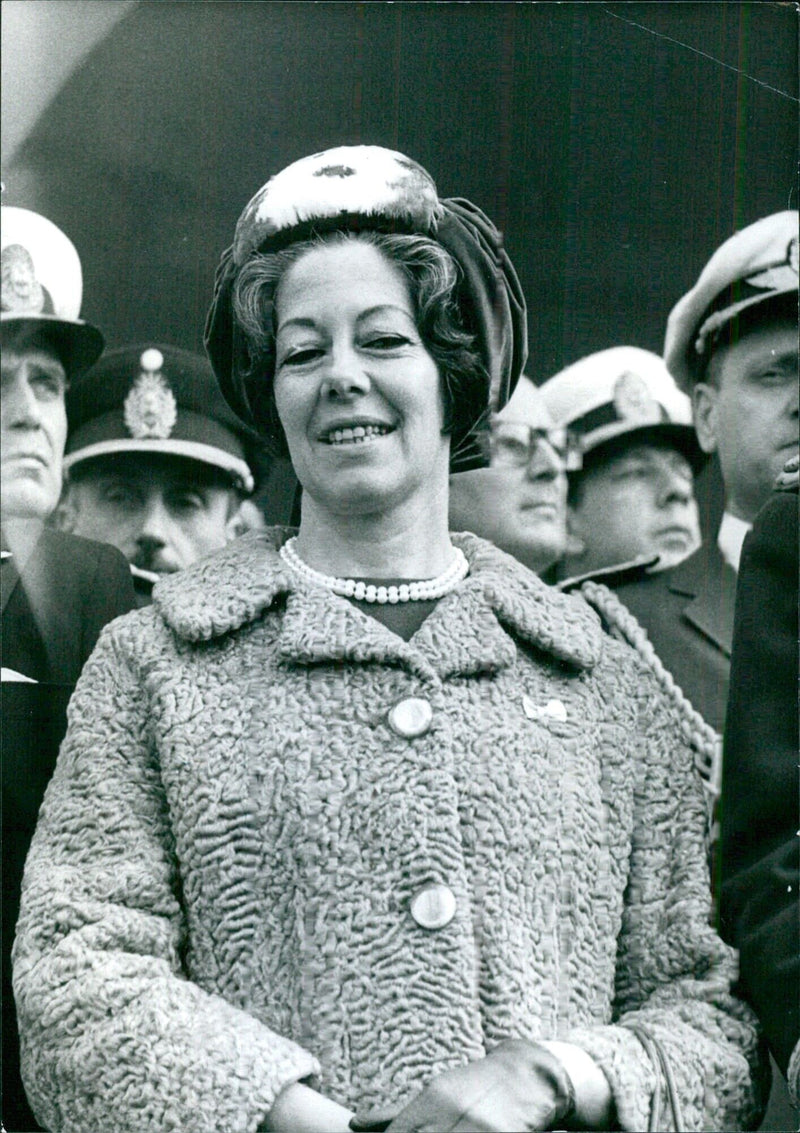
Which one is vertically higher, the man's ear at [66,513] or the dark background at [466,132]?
the dark background at [466,132]

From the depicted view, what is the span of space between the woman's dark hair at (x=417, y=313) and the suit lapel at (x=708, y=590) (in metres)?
0.66

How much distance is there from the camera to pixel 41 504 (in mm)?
3822

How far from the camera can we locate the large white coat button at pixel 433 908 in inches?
121

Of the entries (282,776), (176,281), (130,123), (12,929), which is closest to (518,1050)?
(282,776)

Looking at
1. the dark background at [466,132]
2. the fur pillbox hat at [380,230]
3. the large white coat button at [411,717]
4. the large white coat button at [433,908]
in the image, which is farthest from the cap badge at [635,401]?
the large white coat button at [433,908]

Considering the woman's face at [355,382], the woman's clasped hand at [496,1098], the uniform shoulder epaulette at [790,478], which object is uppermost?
the woman's face at [355,382]

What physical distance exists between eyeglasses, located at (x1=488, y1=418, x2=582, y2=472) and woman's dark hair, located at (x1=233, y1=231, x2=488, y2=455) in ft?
1.21

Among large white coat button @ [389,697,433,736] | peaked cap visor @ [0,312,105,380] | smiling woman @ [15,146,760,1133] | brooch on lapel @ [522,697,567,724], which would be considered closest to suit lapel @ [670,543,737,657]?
smiling woman @ [15,146,760,1133]

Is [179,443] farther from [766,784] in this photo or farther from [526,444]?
[766,784]

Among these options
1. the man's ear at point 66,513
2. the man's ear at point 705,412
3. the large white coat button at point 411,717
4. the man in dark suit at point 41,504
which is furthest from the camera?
the man's ear at point 705,412

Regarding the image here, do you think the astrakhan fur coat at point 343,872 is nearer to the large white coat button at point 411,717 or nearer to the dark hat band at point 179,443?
the large white coat button at point 411,717

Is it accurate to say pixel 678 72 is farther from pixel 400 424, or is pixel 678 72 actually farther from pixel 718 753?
pixel 718 753

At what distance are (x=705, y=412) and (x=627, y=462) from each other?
0.19 metres

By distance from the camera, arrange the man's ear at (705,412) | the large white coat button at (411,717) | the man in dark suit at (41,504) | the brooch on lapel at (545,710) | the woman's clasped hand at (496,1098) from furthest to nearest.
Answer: the man's ear at (705,412)
the man in dark suit at (41,504)
the brooch on lapel at (545,710)
the large white coat button at (411,717)
the woman's clasped hand at (496,1098)
